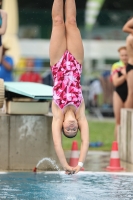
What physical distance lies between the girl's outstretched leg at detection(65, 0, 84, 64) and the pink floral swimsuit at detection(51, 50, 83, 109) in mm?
96

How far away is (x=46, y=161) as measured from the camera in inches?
477

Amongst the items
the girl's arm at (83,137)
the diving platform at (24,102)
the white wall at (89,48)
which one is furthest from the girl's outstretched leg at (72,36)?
the white wall at (89,48)

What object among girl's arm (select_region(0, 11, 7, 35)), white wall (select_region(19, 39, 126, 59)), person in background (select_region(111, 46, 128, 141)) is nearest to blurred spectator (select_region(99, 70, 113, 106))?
white wall (select_region(19, 39, 126, 59))

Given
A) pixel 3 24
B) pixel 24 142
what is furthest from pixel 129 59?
pixel 24 142

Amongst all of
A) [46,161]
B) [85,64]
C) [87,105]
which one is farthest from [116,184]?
[85,64]

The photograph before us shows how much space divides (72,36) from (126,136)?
3707 millimetres

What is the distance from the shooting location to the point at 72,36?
10.6 meters

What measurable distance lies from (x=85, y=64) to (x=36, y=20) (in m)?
3.70

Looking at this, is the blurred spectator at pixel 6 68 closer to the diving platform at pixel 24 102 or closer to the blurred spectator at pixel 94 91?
the diving platform at pixel 24 102

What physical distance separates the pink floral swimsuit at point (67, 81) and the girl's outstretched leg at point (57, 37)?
9cm

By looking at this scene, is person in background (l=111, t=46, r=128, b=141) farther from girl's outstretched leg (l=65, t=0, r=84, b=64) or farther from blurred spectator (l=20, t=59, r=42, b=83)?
blurred spectator (l=20, t=59, r=42, b=83)

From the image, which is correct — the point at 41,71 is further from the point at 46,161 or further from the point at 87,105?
the point at 46,161

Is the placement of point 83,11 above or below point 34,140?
above

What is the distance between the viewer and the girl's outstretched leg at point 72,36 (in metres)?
10.6
